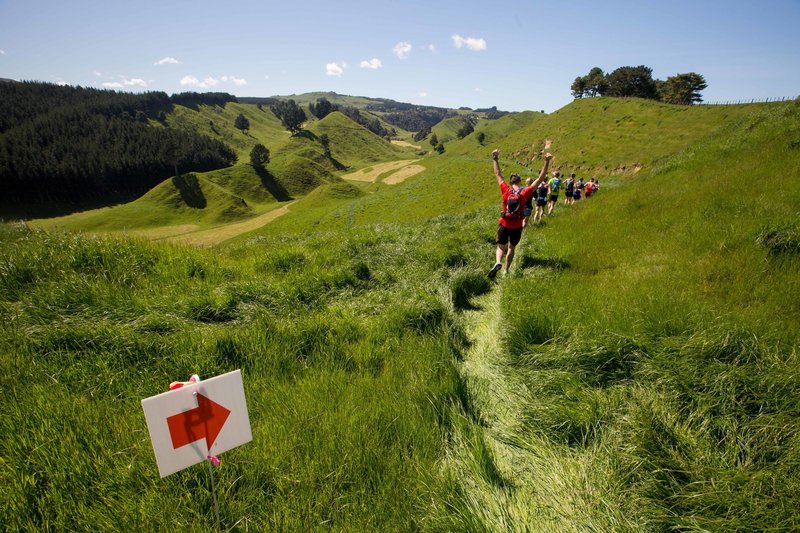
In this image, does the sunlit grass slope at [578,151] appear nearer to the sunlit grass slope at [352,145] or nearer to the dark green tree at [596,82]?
the dark green tree at [596,82]

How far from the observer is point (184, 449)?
2.41 meters

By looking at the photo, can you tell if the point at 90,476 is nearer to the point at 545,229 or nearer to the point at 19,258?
the point at 19,258

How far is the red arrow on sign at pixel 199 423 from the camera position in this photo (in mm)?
2357

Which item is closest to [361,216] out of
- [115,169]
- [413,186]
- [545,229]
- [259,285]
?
[413,186]

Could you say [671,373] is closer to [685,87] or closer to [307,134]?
[685,87]

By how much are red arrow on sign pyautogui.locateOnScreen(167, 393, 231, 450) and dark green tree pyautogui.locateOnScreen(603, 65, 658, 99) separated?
125471 millimetres

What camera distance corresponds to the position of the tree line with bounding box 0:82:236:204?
108 m

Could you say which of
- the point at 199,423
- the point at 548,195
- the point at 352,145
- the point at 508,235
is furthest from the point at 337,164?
the point at 199,423

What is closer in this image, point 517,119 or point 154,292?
point 154,292

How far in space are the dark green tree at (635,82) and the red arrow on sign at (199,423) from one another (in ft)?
412

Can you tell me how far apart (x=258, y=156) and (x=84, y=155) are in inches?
2532

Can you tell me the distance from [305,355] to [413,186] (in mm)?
68305

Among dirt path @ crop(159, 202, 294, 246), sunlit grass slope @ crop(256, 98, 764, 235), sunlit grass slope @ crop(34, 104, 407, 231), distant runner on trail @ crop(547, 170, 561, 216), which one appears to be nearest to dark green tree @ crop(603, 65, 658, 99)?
sunlit grass slope @ crop(256, 98, 764, 235)

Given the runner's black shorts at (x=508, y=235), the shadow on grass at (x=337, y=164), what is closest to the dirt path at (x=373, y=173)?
the shadow on grass at (x=337, y=164)
